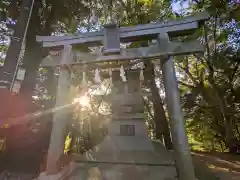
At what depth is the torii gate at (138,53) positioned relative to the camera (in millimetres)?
3627

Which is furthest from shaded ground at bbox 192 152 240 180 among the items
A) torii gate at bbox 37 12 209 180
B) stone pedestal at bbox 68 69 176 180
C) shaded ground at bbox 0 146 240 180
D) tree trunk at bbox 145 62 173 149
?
torii gate at bbox 37 12 209 180

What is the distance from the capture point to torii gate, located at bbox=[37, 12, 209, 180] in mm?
3627

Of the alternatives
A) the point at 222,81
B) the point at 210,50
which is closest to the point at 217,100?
the point at 222,81

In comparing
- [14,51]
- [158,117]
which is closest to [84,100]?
[158,117]

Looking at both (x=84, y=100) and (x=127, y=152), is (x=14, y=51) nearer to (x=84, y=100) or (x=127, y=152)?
(x=127, y=152)

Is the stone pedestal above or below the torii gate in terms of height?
below

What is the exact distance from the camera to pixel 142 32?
4.12m

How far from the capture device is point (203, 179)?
463 centimetres

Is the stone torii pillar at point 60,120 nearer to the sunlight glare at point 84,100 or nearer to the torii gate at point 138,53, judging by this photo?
the torii gate at point 138,53

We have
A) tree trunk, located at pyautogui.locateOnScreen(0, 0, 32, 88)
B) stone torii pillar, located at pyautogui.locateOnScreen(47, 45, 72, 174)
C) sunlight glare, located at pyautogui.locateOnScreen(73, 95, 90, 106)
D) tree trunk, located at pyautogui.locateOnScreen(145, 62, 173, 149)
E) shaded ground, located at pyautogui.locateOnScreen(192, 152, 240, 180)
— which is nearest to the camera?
stone torii pillar, located at pyautogui.locateOnScreen(47, 45, 72, 174)

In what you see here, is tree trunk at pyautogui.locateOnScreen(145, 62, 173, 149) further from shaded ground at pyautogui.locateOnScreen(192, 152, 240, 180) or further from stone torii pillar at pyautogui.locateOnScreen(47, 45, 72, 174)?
stone torii pillar at pyautogui.locateOnScreen(47, 45, 72, 174)

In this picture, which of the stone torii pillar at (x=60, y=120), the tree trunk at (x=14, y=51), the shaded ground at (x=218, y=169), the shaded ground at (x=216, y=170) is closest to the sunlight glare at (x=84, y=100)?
→ the shaded ground at (x=216, y=170)

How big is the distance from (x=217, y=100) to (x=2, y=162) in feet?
37.2

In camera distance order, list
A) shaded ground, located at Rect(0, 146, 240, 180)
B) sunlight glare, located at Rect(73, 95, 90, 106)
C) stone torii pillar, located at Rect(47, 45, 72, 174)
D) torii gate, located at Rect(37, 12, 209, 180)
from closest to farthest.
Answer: torii gate, located at Rect(37, 12, 209, 180), stone torii pillar, located at Rect(47, 45, 72, 174), shaded ground, located at Rect(0, 146, 240, 180), sunlight glare, located at Rect(73, 95, 90, 106)
